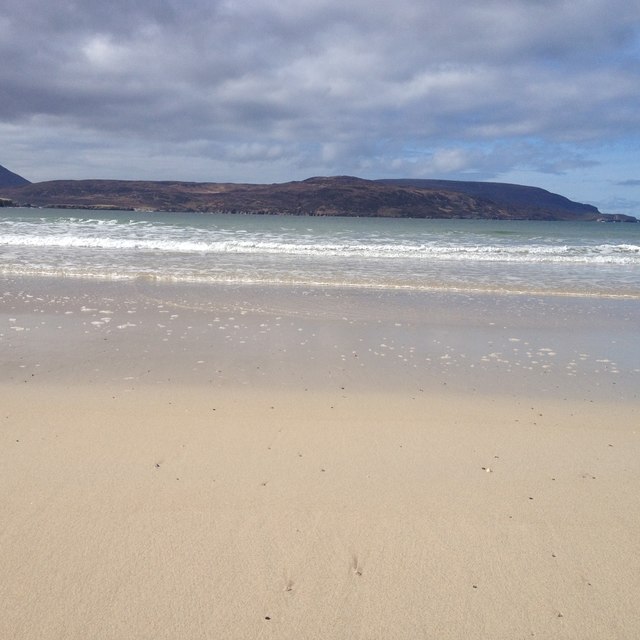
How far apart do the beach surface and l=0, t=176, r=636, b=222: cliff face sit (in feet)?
264

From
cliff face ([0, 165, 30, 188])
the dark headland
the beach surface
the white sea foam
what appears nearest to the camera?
the beach surface

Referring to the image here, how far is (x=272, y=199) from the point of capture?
304ft

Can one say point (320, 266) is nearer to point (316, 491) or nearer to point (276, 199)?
point (316, 491)

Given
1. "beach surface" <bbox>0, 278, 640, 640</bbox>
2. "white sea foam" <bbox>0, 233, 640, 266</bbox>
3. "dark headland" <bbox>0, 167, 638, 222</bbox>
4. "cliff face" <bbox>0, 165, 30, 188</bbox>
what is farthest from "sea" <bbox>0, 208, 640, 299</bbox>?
"cliff face" <bbox>0, 165, 30, 188</bbox>

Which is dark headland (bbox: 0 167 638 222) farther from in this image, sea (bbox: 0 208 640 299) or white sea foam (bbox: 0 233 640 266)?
sea (bbox: 0 208 640 299)

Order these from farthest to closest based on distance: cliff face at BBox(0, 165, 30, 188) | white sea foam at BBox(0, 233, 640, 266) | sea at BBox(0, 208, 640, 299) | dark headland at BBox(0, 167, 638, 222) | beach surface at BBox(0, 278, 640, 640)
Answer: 1. cliff face at BBox(0, 165, 30, 188)
2. dark headland at BBox(0, 167, 638, 222)
3. white sea foam at BBox(0, 233, 640, 266)
4. sea at BBox(0, 208, 640, 299)
5. beach surface at BBox(0, 278, 640, 640)

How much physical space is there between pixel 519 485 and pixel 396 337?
15.2ft

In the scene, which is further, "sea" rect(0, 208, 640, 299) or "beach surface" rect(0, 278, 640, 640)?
"sea" rect(0, 208, 640, 299)

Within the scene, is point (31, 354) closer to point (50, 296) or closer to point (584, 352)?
point (50, 296)

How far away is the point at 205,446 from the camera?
14.3 ft

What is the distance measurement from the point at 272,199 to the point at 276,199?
0.61 m

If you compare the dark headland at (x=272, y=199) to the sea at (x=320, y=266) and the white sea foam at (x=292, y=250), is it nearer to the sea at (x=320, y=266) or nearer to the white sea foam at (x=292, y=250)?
the white sea foam at (x=292, y=250)

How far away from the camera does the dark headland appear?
8819 centimetres

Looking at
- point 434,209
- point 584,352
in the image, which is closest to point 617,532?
point 584,352
